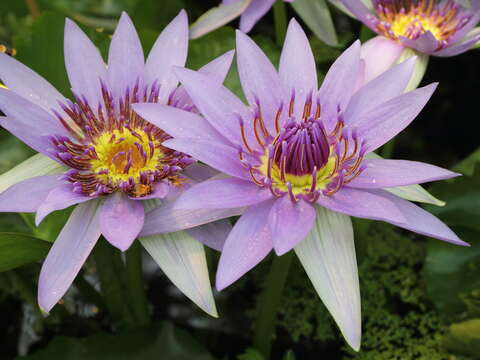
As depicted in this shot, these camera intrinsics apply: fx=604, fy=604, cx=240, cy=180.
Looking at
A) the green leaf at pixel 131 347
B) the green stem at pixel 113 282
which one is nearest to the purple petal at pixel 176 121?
the green stem at pixel 113 282

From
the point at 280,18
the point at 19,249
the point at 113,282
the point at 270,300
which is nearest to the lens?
the point at 19,249

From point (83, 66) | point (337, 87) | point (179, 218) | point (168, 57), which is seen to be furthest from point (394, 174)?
point (83, 66)

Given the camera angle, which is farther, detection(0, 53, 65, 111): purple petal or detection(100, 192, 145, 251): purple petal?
detection(0, 53, 65, 111): purple petal

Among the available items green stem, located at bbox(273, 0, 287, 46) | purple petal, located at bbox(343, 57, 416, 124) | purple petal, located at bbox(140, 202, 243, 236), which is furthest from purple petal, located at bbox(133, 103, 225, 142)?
green stem, located at bbox(273, 0, 287, 46)

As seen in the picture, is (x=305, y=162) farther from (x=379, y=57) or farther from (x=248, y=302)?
(x=248, y=302)

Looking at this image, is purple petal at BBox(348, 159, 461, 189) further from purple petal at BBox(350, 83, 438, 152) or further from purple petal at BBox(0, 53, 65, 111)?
purple petal at BBox(0, 53, 65, 111)

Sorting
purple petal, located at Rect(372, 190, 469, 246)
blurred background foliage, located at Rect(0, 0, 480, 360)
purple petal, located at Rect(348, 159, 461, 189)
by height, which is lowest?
blurred background foliage, located at Rect(0, 0, 480, 360)

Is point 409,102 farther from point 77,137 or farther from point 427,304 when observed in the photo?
point 427,304

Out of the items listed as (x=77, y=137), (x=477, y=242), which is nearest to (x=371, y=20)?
(x=477, y=242)
